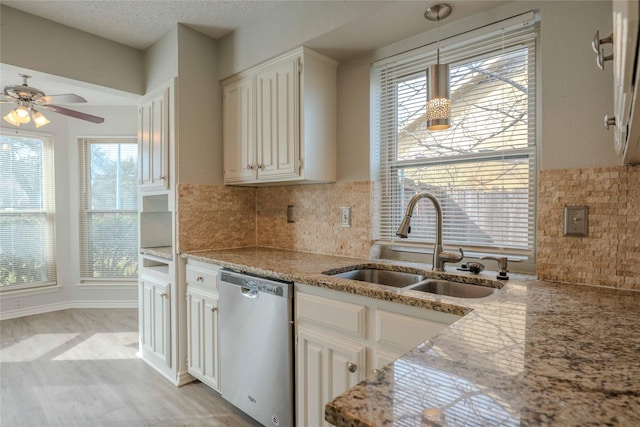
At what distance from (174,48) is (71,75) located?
803 mm

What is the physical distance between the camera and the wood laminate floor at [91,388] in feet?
7.05

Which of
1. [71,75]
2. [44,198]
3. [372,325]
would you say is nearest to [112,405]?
[372,325]

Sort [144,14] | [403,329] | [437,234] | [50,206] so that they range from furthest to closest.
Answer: [50,206] → [144,14] → [437,234] → [403,329]

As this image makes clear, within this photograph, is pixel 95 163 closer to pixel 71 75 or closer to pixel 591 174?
pixel 71 75

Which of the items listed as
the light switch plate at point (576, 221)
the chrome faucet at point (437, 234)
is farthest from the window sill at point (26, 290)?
the light switch plate at point (576, 221)

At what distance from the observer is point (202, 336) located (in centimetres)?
244

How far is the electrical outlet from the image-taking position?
7.93 feet

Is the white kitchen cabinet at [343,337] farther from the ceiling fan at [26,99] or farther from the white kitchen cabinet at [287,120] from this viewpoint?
the ceiling fan at [26,99]

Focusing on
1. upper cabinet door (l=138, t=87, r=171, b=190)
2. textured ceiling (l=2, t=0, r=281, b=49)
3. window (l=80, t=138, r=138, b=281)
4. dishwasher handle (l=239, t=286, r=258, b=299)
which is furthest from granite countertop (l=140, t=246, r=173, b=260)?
window (l=80, t=138, r=138, b=281)

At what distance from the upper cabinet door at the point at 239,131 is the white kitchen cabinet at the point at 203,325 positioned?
775mm

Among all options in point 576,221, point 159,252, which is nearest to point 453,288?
point 576,221

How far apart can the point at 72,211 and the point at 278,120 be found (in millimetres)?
3657

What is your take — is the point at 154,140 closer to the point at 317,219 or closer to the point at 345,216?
the point at 317,219

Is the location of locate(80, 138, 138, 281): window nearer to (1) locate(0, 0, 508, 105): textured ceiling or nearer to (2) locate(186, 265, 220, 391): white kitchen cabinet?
(1) locate(0, 0, 508, 105): textured ceiling
